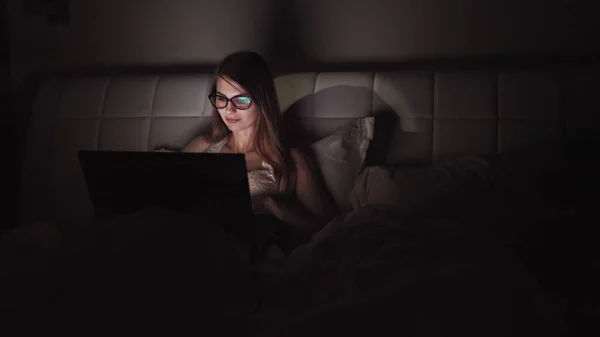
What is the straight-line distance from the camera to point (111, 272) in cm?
97

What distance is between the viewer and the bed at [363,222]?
0.90 meters

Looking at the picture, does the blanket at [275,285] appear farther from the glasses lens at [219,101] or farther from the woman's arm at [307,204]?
the glasses lens at [219,101]

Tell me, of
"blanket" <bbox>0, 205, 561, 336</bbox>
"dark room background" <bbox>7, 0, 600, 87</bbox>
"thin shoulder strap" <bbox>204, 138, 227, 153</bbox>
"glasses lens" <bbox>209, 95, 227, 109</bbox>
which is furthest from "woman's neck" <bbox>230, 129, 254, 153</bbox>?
"blanket" <bbox>0, 205, 561, 336</bbox>

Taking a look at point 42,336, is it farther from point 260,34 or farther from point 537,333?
point 260,34

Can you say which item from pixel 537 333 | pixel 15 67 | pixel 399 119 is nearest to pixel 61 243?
pixel 537 333

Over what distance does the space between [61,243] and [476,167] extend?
3.34 ft

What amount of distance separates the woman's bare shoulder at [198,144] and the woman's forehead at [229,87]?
240 millimetres

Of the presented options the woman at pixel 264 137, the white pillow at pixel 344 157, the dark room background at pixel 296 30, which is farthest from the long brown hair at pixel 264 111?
the dark room background at pixel 296 30

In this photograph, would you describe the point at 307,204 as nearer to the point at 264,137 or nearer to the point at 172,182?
the point at 264,137

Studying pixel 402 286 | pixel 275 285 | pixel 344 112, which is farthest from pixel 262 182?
pixel 402 286

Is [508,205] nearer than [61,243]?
No

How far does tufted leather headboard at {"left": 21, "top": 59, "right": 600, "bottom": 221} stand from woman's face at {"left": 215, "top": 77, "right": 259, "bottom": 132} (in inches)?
9.2

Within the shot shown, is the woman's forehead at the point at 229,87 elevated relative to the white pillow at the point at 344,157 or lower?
elevated

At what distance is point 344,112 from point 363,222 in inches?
29.9
